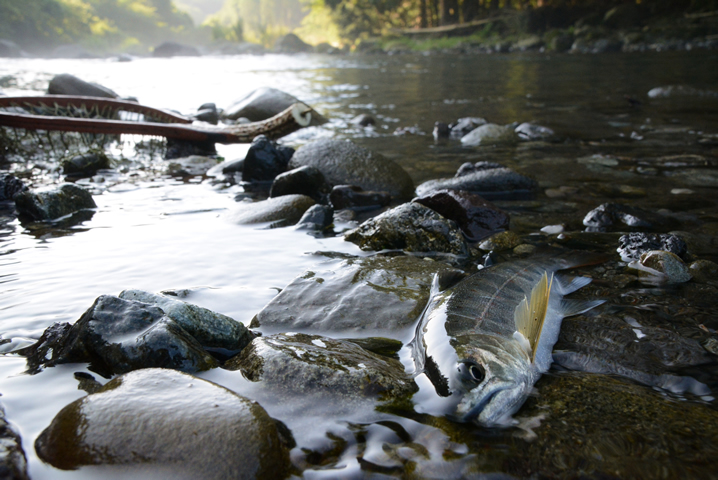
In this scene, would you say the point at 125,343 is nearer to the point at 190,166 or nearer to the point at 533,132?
the point at 190,166

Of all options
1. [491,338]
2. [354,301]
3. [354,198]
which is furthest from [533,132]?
[491,338]

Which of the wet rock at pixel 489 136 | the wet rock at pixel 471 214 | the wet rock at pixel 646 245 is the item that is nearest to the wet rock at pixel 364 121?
the wet rock at pixel 489 136

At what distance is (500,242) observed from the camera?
3.15m

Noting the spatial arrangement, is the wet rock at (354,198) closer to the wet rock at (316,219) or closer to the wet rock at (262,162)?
the wet rock at (316,219)

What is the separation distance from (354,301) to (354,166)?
8.60ft

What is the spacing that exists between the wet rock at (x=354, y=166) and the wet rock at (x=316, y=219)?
2.94ft

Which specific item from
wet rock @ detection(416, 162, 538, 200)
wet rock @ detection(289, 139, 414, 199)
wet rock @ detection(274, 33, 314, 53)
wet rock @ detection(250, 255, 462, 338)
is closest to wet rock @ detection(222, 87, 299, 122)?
wet rock @ detection(289, 139, 414, 199)

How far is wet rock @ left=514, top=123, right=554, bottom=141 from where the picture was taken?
22.1 feet

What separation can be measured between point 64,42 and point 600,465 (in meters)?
91.2

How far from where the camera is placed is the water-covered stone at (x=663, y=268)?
2.49 metres

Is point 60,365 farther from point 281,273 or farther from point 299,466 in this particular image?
point 281,273

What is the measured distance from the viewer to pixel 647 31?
26297 mm

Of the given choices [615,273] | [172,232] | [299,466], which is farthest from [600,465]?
[172,232]

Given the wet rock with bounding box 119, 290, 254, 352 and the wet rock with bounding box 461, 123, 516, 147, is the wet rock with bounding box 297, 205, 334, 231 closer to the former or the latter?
the wet rock with bounding box 119, 290, 254, 352
